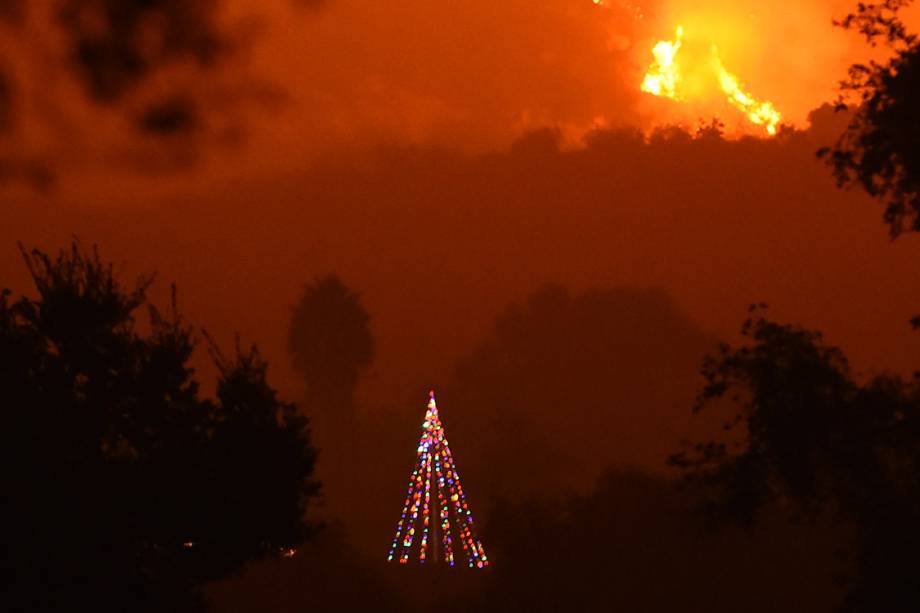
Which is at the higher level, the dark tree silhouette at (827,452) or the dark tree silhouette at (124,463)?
the dark tree silhouette at (124,463)

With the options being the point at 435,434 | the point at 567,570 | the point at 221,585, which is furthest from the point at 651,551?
the point at 435,434

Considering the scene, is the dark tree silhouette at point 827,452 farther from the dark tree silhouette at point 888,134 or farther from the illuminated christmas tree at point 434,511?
the illuminated christmas tree at point 434,511

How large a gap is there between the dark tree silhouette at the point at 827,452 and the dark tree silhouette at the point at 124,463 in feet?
30.6

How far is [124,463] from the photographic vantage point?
20641mm

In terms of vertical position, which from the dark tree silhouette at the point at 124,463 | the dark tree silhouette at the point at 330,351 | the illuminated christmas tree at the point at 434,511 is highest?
the dark tree silhouette at the point at 330,351

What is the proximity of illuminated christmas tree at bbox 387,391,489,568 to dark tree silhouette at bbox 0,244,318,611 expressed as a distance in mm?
27616

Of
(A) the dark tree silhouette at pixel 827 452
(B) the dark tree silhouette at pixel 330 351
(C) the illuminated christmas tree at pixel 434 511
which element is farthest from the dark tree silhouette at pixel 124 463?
(B) the dark tree silhouette at pixel 330 351

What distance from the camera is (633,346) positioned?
260 feet

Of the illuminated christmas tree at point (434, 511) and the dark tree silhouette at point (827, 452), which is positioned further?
the illuminated christmas tree at point (434, 511)

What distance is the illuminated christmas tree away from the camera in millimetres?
54219

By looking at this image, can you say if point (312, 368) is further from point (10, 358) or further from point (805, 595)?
point (10, 358)

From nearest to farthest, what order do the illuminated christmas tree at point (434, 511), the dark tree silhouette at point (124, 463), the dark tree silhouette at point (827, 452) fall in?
the dark tree silhouette at point (827, 452), the dark tree silhouette at point (124, 463), the illuminated christmas tree at point (434, 511)

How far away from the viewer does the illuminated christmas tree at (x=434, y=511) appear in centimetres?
5422

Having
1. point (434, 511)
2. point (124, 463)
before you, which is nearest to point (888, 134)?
point (124, 463)
